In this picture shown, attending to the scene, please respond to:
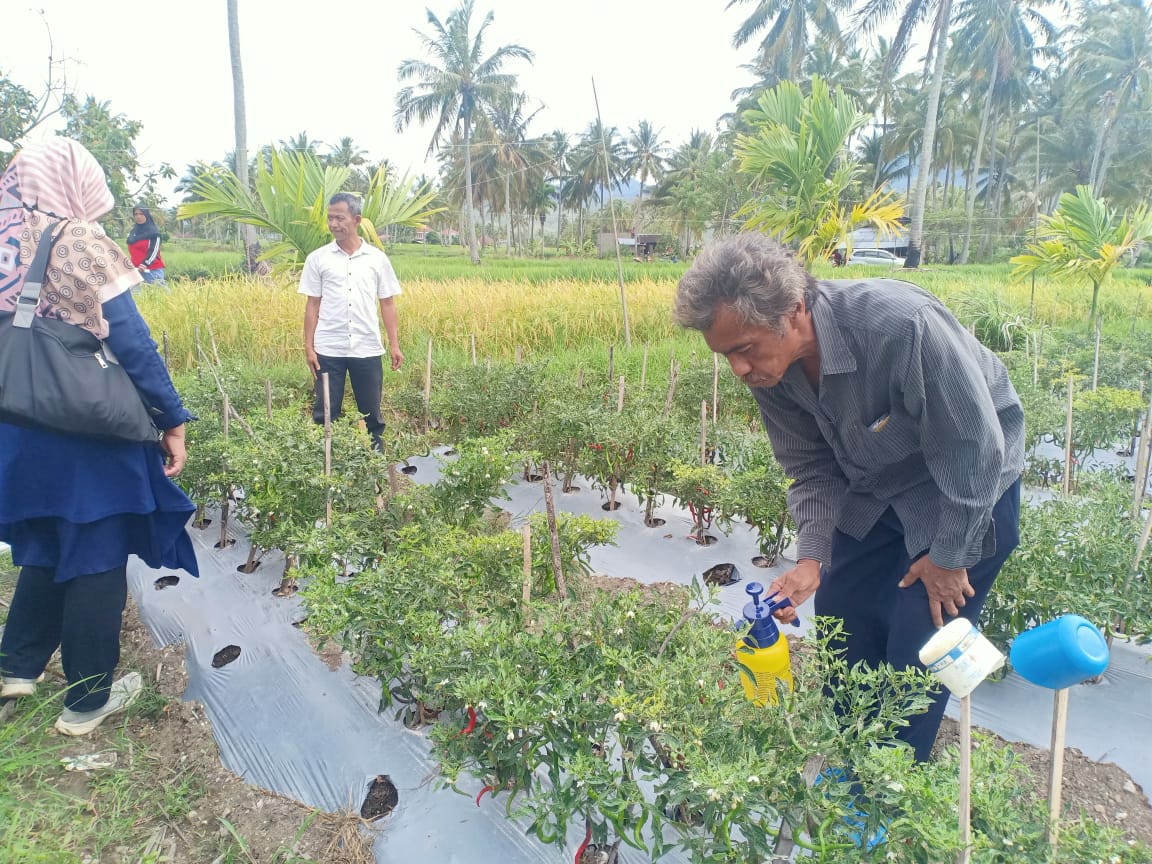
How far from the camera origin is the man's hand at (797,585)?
1.68m

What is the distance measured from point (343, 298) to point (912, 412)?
313cm

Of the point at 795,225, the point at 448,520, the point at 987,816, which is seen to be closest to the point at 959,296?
the point at 795,225

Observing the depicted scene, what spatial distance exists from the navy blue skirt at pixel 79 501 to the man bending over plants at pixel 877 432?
63.4 inches

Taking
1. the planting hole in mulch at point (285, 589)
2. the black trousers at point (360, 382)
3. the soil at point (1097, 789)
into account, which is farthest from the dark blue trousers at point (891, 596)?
the black trousers at point (360, 382)

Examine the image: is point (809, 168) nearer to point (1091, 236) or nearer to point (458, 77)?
point (1091, 236)

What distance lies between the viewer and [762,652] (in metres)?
1.57

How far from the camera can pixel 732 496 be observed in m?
2.72

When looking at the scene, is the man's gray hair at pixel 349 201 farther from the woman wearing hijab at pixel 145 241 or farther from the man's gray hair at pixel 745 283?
the woman wearing hijab at pixel 145 241

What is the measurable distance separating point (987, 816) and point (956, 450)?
25.0 inches

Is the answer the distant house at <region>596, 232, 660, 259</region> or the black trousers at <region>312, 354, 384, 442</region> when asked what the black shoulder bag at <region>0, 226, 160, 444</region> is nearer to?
the black trousers at <region>312, 354, 384, 442</region>

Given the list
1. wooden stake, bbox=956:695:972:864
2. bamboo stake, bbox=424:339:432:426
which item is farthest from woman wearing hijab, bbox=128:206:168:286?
wooden stake, bbox=956:695:972:864

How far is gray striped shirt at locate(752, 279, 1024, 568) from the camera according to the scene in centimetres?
131

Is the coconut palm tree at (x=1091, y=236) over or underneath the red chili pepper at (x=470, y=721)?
over

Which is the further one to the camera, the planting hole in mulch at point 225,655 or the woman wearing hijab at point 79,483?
the planting hole in mulch at point 225,655
